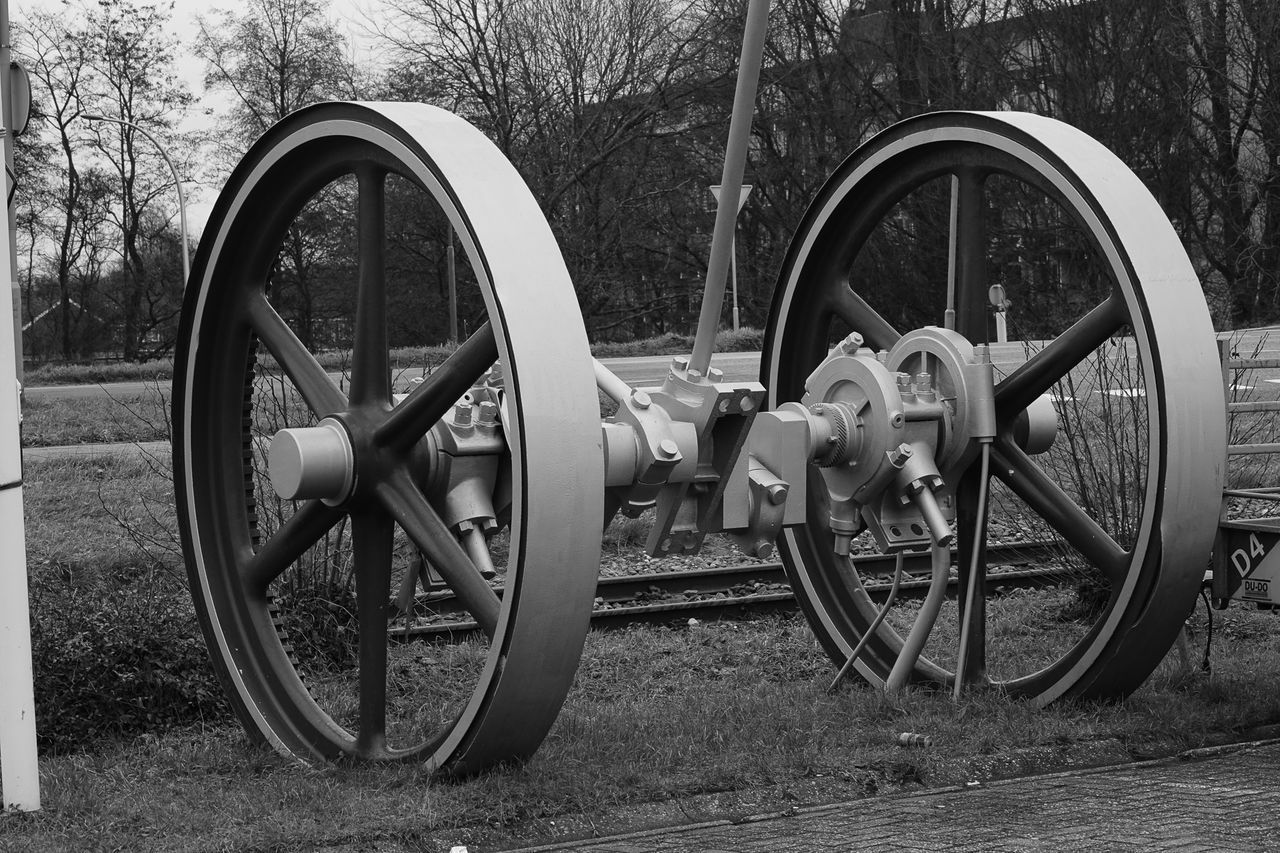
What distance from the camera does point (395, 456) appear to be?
418cm

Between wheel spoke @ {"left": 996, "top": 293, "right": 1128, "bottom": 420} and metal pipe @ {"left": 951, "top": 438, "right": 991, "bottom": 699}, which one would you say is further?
metal pipe @ {"left": 951, "top": 438, "right": 991, "bottom": 699}

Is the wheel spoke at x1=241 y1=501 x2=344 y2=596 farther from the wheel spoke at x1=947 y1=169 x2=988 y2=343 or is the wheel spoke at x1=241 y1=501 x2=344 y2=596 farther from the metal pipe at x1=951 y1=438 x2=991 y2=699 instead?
the wheel spoke at x1=947 y1=169 x2=988 y2=343

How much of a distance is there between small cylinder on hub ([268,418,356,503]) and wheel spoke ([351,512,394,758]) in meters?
0.14

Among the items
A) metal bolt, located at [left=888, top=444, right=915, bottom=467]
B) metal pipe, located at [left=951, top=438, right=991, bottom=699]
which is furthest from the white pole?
metal pipe, located at [left=951, top=438, right=991, bottom=699]

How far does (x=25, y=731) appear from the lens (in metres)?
3.92

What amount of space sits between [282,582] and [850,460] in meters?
2.77

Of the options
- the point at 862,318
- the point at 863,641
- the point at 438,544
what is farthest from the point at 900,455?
the point at 438,544

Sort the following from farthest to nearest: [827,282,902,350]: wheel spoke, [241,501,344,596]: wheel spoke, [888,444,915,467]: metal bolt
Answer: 1. [827,282,902,350]: wheel spoke
2. [888,444,915,467]: metal bolt
3. [241,501,344,596]: wheel spoke

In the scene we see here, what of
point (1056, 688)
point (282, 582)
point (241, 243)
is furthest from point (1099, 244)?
point (282, 582)

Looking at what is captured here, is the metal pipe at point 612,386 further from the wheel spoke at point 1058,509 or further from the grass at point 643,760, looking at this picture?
the wheel spoke at point 1058,509

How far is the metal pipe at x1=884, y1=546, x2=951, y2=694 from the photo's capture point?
16.2 feet

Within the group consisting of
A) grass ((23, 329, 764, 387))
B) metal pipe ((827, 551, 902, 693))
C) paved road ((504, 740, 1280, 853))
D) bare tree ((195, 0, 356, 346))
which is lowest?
paved road ((504, 740, 1280, 853))

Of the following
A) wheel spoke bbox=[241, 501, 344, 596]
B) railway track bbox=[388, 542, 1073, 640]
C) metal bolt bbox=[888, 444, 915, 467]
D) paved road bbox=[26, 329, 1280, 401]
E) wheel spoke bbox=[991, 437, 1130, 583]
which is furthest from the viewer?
paved road bbox=[26, 329, 1280, 401]

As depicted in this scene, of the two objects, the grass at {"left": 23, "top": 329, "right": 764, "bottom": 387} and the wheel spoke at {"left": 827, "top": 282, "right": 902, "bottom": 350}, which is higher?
the grass at {"left": 23, "top": 329, "right": 764, "bottom": 387}
